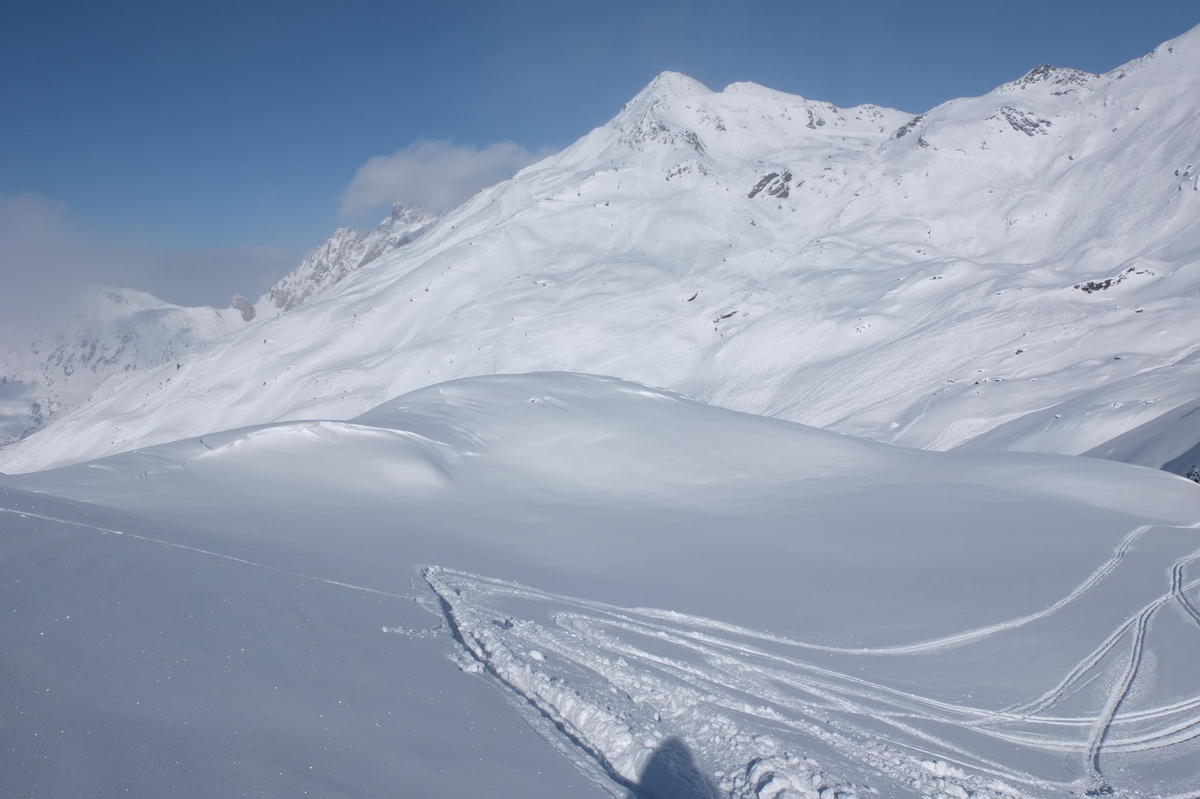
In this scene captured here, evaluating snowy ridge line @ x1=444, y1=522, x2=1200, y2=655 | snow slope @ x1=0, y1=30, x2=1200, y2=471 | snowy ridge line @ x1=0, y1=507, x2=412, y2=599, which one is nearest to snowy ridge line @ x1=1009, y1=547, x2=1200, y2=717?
snowy ridge line @ x1=444, y1=522, x2=1200, y2=655

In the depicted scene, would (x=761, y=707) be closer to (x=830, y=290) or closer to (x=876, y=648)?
(x=876, y=648)

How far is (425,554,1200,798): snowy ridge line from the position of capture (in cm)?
405

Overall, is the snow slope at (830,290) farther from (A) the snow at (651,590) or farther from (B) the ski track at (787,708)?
(B) the ski track at (787,708)

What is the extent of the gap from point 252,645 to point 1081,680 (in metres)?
6.30

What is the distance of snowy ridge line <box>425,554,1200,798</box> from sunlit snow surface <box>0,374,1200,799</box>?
0.03 metres

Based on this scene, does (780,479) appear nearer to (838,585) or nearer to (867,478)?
(867,478)

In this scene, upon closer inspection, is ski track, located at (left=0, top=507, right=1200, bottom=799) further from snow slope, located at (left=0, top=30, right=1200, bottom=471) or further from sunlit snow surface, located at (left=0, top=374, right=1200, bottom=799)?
snow slope, located at (left=0, top=30, right=1200, bottom=471)

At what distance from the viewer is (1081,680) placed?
5.29m

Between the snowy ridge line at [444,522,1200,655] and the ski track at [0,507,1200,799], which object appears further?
the snowy ridge line at [444,522,1200,655]

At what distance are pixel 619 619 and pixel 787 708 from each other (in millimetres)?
1893

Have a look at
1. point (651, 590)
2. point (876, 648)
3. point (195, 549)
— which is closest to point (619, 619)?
point (651, 590)

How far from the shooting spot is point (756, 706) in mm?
4660

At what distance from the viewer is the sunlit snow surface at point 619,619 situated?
3477mm

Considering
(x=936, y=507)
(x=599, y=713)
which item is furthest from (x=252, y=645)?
(x=936, y=507)
